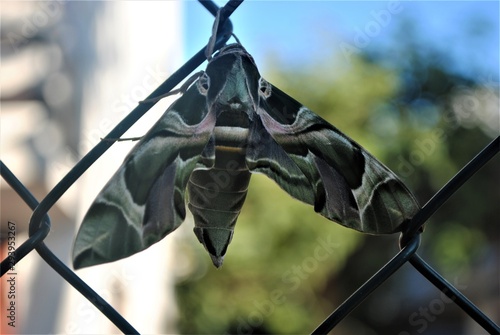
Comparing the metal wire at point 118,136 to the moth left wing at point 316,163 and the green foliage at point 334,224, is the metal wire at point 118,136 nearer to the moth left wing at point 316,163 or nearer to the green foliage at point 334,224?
the moth left wing at point 316,163

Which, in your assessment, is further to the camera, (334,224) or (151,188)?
(334,224)

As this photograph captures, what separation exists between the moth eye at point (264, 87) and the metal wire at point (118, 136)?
0.20ft

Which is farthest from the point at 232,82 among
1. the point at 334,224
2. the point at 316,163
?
the point at 334,224

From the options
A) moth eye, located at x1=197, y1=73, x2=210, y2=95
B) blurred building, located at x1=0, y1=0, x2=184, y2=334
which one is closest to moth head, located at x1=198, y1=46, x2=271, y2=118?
moth eye, located at x1=197, y1=73, x2=210, y2=95

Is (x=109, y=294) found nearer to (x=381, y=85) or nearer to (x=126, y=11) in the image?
(x=126, y=11)

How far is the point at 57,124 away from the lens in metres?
2.76

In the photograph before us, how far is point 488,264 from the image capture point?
5.59 metres

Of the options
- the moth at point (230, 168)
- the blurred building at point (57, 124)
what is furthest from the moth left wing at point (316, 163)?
the blurred building at point (57, 124)

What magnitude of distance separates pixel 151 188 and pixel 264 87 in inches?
6.7

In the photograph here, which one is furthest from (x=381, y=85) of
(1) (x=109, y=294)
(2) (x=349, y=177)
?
(2) (x=349, y=177)

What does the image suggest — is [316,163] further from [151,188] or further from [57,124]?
[57,124]

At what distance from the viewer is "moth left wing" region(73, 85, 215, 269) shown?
532 millimetres

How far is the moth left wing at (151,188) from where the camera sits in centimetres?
53

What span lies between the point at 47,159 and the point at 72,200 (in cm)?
26
